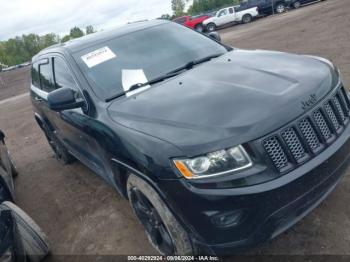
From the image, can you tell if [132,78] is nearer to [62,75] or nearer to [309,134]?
[62,75]

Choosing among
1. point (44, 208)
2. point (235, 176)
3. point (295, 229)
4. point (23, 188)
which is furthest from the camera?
point (23, 188)

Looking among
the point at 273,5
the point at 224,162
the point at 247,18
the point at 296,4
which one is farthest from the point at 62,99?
the point at 247,18

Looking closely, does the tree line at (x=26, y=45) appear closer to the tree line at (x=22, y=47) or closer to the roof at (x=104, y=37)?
the tree line at (x=22, y=47)

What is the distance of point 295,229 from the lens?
300 cm

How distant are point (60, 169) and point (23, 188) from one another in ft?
2.00

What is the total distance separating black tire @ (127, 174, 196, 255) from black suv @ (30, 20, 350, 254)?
0.03 ft

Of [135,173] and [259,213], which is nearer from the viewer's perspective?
[259,213]

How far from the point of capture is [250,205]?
7.16 ft

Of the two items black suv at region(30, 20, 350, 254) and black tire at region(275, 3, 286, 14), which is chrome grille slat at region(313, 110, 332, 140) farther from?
black tire at region(275, 3, 286, 14)

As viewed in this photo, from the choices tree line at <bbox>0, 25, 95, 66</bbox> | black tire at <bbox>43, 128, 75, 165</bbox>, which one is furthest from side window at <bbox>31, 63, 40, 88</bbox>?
tree line at <bbox>0, 25, 95, 66</bbox>

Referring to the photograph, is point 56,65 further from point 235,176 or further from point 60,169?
point 235,176

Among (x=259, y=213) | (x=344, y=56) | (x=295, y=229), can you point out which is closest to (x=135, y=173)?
(x=259, y=213)

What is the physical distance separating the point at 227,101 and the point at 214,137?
0.38 metres

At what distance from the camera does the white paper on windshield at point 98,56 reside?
348 centimetres
